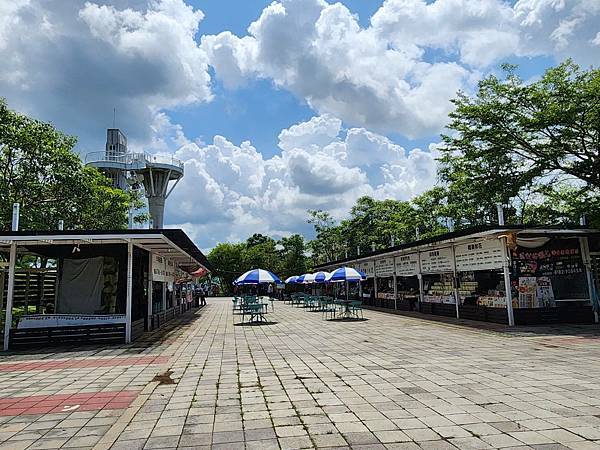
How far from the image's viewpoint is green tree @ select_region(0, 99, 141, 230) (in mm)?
→ 17328

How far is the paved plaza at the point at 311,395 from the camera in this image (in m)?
4.24

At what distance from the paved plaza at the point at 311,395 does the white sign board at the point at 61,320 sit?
109cm

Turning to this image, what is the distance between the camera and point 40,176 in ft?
60.6

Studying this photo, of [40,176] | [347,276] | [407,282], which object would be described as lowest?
[407,282]

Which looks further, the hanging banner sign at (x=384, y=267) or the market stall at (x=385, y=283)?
the market stall at (x=385, y=283)

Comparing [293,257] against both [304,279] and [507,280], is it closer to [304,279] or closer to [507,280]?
[304,279]

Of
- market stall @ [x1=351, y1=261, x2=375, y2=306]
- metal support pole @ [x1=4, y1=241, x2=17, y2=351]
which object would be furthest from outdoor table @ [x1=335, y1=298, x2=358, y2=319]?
metal support pole @ [x1=4, y1=241, x2=17, y2=351]

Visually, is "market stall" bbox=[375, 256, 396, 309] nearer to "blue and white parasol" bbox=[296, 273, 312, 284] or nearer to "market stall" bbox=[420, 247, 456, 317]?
"market stall" bbox=[420, 247, 456, 317]

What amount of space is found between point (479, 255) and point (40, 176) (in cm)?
1748

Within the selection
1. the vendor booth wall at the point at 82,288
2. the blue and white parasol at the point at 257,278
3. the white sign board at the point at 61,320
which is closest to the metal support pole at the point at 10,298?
the white sign board at the point at 61,320

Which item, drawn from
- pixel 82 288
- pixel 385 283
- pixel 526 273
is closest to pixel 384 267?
pixel 385 283

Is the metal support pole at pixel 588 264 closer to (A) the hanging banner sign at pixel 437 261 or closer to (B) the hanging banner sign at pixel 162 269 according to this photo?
(A) the hanging banner sign at pixel 437 261

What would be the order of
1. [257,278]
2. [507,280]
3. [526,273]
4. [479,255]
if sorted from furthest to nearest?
[257,278] < [479,255] < [526,273] < [507,280]

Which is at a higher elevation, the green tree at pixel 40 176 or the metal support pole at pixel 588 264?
the green tree at pixel 40 176
